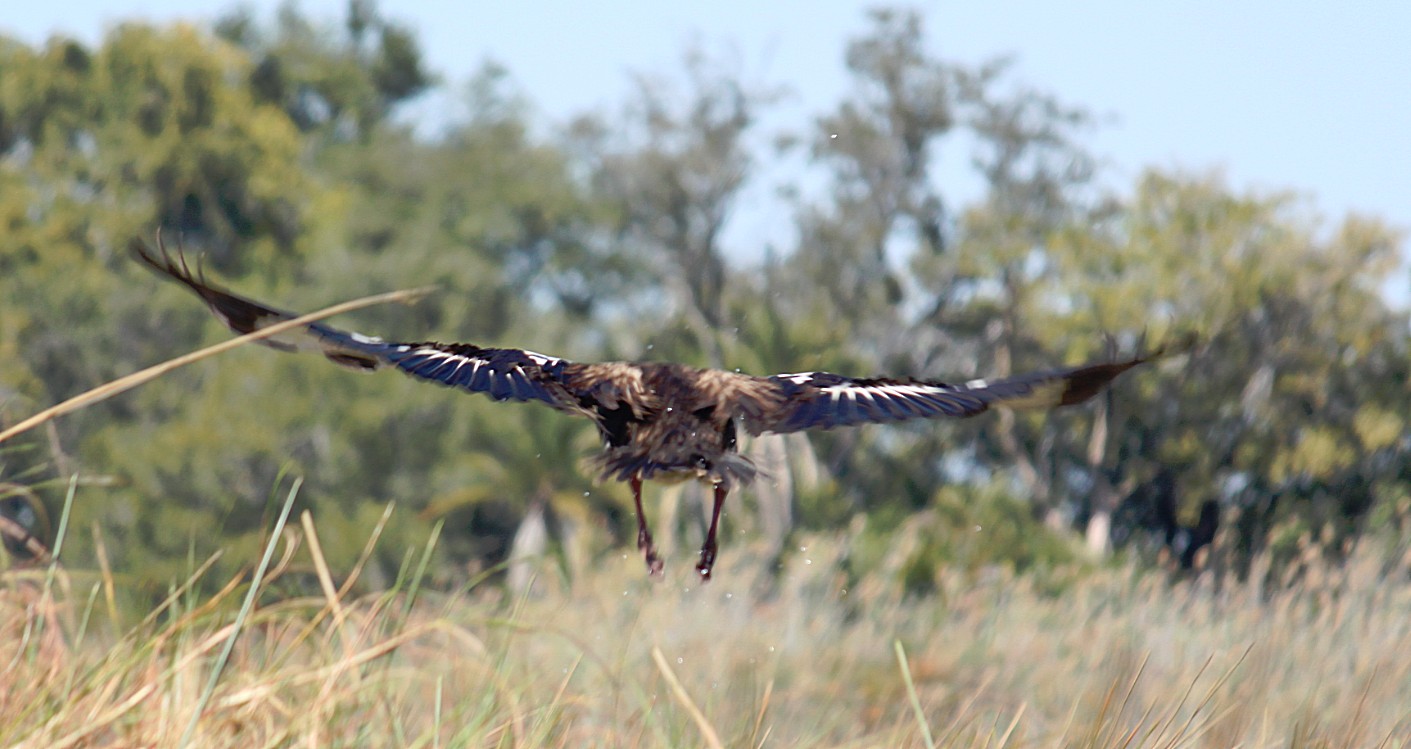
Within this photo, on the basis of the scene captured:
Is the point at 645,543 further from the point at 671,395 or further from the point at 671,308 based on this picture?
the point at 671,308

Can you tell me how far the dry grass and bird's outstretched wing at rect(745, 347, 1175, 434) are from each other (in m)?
0.79

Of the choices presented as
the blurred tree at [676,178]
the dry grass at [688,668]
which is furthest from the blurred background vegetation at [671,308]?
the dry grass at [688,668]

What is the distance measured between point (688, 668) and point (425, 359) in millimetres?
2705

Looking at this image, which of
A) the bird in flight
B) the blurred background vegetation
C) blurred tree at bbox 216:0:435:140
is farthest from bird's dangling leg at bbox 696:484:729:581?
blurred tree at bbox 216:0:435:140

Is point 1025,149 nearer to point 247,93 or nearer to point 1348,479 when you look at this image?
point 1348,479

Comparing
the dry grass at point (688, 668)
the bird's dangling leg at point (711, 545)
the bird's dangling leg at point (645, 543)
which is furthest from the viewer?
the bird's dangling leg at point (711, 545)

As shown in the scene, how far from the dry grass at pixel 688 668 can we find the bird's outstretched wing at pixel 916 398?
0.79 meters

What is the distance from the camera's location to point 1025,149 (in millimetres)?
40281

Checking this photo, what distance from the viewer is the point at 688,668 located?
7.35m

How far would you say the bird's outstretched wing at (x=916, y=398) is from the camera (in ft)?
16.2

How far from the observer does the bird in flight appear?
4883 mm

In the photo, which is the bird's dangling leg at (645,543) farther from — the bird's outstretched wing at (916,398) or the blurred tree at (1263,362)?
the blurred tree at (1263,362)

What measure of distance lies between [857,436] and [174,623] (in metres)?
31.9

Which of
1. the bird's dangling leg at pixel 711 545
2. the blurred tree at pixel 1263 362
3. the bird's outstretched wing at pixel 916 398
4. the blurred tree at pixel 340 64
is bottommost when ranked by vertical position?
the blurred tree at pixel 1263 362
